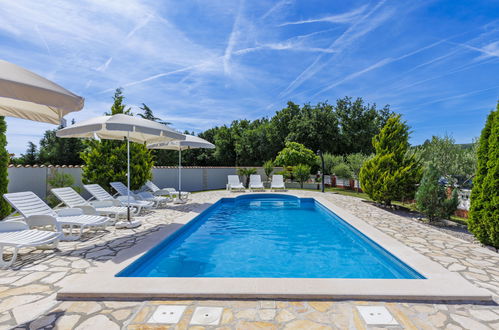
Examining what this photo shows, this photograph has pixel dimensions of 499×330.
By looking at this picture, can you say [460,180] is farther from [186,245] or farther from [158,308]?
[158,308]

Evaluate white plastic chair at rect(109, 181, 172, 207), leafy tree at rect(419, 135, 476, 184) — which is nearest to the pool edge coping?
white plastic chair at rect(109, 181, 172, 207)

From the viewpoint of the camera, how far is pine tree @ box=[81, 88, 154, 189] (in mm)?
9344

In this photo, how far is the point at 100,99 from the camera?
1459cm

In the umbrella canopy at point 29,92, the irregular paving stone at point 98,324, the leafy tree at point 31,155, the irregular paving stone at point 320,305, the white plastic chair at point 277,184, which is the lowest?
the irregular paving stone at point 320,305

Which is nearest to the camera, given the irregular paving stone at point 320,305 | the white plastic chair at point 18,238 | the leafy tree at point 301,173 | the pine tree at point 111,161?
the irregular paving stone at point 320,305

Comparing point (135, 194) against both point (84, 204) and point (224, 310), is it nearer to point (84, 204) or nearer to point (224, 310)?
point (84, 204)

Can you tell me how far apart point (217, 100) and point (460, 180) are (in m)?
18.6

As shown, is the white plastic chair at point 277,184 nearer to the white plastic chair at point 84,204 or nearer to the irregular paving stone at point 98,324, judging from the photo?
the white plastic chair at point 84,204

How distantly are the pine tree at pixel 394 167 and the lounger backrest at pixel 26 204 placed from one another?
9.92 metres

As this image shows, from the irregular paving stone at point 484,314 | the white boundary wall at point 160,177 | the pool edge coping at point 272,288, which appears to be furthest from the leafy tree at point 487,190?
the white boundary wall at point 160,177

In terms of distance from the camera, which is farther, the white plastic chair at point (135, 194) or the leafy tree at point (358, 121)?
the leafy tree at point (358, 121)

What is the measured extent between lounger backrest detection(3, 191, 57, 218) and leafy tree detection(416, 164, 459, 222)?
9305 mm

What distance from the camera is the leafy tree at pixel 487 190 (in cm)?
438

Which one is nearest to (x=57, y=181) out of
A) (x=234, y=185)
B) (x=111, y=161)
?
(x=111, y=161)
